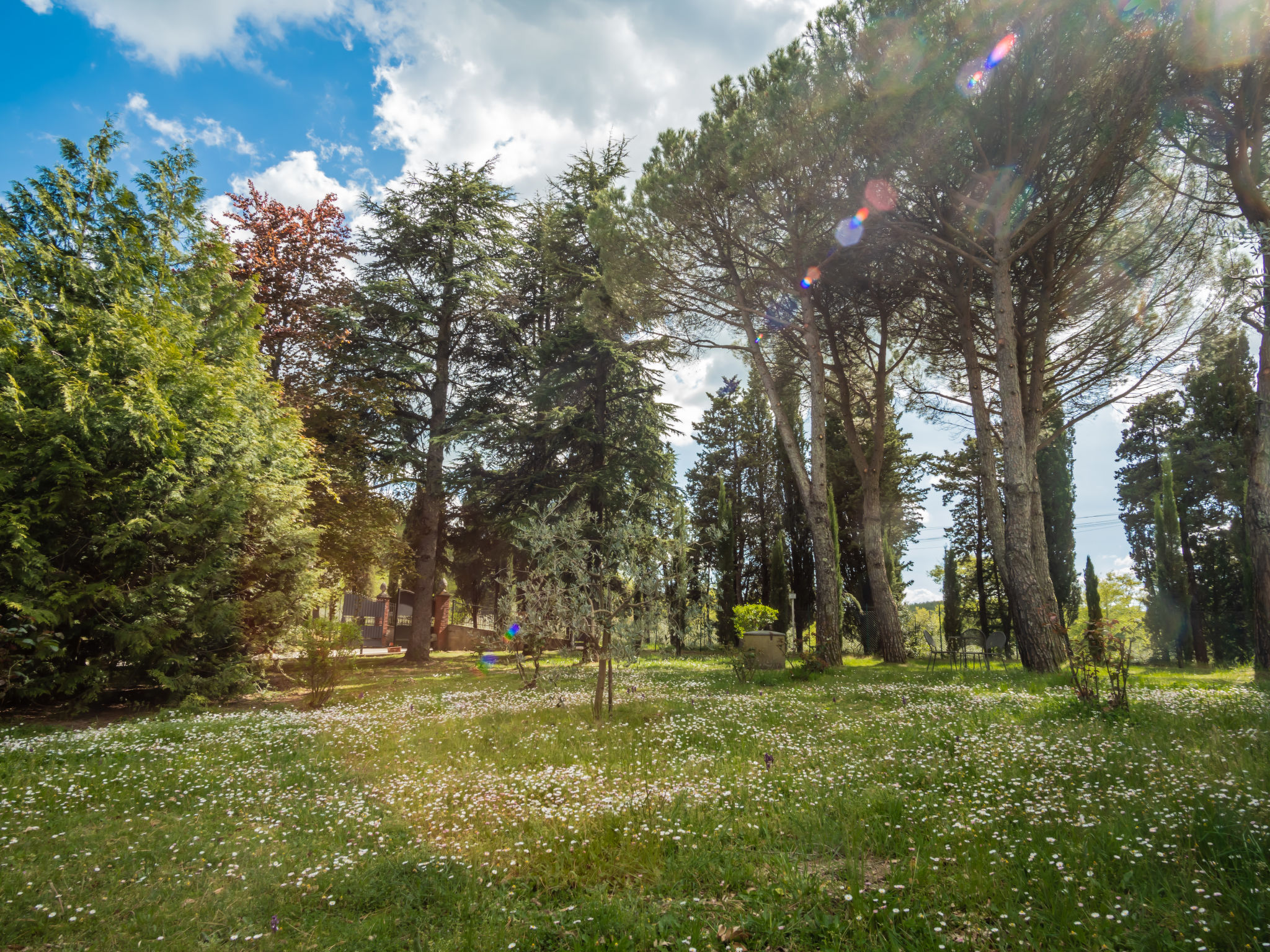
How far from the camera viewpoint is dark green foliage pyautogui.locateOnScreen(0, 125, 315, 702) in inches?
348

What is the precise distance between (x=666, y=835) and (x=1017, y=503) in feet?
32.4

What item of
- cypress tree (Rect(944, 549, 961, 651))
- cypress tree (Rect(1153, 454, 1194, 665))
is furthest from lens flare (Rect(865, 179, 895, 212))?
cypress tree (Rect(944, 549, 961, 651))

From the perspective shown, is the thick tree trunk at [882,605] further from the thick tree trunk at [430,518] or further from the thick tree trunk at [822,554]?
the thick tree trunk at [430,518]

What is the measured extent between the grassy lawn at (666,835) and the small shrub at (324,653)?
296 cm

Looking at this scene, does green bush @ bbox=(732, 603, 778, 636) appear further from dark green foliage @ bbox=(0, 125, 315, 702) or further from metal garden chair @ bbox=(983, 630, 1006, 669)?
dark green foliage @ bbox=(0, 125, 315, 702)

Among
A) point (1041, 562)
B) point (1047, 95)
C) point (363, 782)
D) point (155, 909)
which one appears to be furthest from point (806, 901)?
point (1047, 95)

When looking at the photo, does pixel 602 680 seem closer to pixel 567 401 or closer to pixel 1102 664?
pixel 1102 664

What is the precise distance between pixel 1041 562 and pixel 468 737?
1140 cm

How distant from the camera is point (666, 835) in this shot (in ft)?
11.7

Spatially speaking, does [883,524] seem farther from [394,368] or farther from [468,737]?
[468,737]

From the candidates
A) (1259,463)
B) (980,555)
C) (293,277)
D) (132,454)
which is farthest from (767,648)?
(980,555)

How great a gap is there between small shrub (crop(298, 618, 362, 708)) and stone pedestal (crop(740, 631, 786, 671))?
798 cm

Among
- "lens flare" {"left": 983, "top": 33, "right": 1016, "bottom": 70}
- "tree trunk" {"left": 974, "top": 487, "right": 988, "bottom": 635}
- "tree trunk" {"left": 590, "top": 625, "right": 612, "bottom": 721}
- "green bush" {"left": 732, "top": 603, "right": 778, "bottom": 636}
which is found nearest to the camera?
"tree trunk" {"left": 590, "top": 625, "right": 612, "bottom": 721}

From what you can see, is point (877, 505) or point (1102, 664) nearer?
point (1102, 664)
